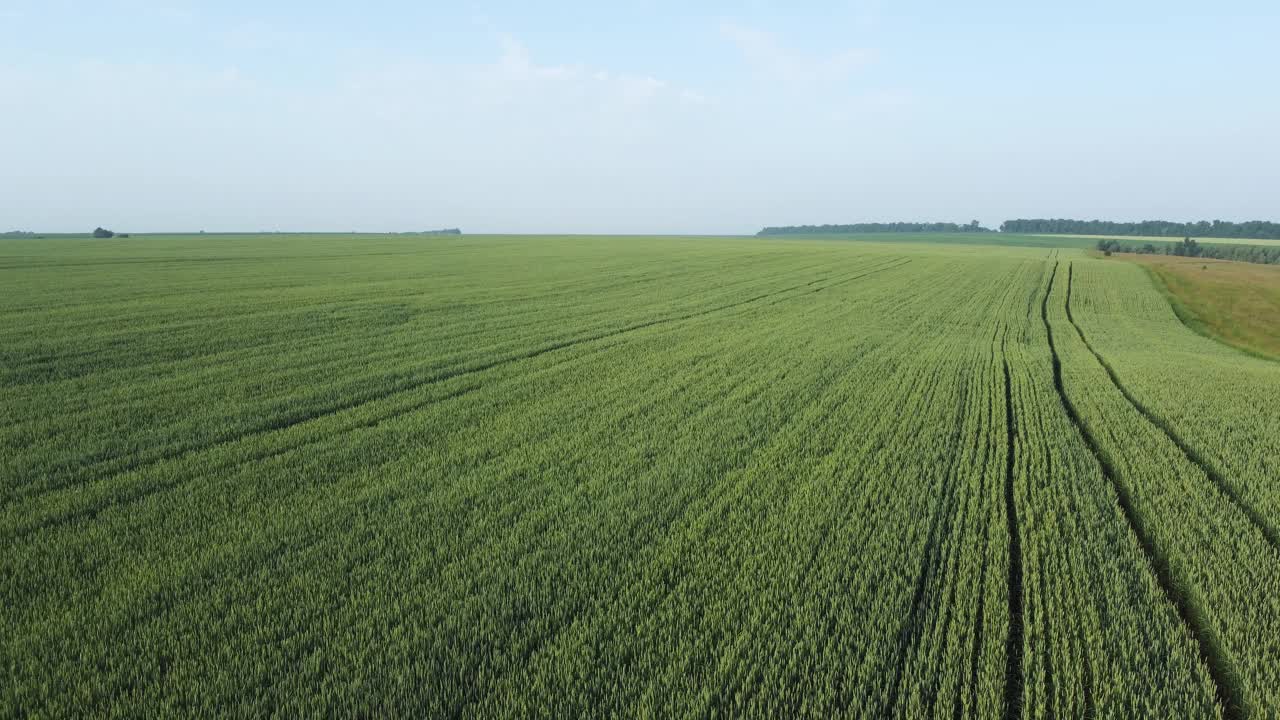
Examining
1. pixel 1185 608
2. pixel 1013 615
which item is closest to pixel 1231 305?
pixel 1185 608

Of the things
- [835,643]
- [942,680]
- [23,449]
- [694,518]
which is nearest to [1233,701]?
[942,680]

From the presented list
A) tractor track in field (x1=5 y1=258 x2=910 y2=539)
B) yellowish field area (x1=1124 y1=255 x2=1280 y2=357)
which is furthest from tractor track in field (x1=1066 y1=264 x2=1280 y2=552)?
yellowish field area (x1=1124 y1=255 x2=1280 y2=357)

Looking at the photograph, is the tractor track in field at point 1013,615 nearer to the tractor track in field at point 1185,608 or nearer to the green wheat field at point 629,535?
the green wheat field at point 629,535

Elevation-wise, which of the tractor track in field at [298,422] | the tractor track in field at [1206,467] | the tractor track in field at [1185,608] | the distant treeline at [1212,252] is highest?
the distant treeline at [1212,252]

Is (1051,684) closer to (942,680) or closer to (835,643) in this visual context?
(942,680)

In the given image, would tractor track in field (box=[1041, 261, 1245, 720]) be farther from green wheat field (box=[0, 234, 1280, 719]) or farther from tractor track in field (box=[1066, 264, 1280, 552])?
tractor track in field (box=[1066, 264, 1280, 552])

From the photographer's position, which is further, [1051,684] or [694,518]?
[694,518]

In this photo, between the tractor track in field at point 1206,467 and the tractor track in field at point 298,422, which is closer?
the tractor track in field at point 298,422

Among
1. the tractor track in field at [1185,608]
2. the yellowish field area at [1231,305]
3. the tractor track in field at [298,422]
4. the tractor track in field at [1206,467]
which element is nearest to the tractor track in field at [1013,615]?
the tractor track in field at [1185,608]
